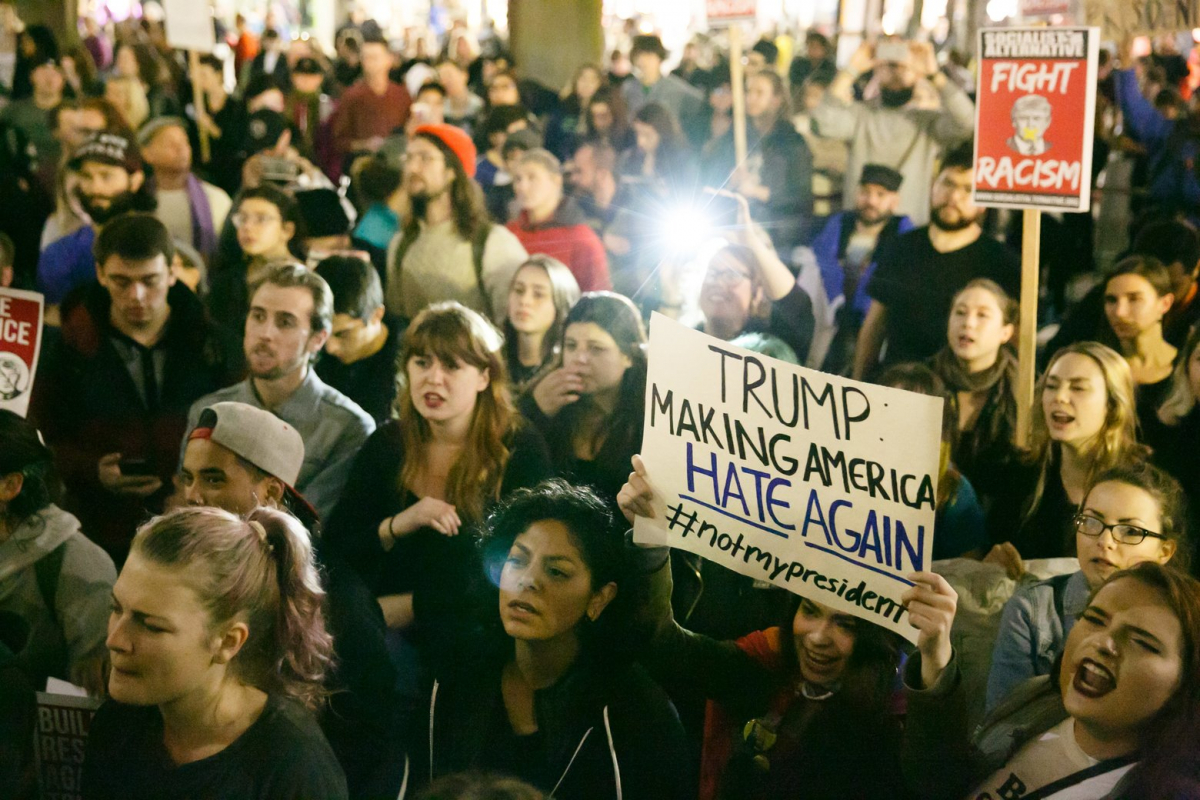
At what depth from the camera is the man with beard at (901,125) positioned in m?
7.12

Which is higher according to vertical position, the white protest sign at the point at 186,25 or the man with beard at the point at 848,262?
the white protest sign at the point at 186,25

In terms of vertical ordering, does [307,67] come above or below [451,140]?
above

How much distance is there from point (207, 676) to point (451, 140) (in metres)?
3.67

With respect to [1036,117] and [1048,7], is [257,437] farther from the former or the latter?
[1048,7]

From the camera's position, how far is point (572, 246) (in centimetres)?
565

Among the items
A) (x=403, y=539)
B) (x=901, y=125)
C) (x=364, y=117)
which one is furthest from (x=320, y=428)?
(x=364, y=117)

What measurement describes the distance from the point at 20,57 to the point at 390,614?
29.0 ft

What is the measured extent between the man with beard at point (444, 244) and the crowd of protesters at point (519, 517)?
0.05 feet

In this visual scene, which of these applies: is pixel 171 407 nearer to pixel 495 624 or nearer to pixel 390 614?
pixel 390 614

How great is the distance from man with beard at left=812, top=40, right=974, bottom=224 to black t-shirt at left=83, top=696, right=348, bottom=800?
17.5 feet

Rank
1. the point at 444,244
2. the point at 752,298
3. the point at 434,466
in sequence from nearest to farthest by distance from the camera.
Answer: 1. the point at 434,466
2. the point at 752,298
3. the point at 444,244

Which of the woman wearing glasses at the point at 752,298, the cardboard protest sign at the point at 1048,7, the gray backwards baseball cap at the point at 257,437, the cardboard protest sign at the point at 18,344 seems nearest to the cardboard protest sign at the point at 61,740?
the gray backwards baseball cap at the point at 257,437

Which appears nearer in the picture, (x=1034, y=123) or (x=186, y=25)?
(x=1034, y=123)

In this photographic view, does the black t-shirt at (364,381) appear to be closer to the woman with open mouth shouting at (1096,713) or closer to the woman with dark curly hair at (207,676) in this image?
the woman with dark curly hair at (207,676)
